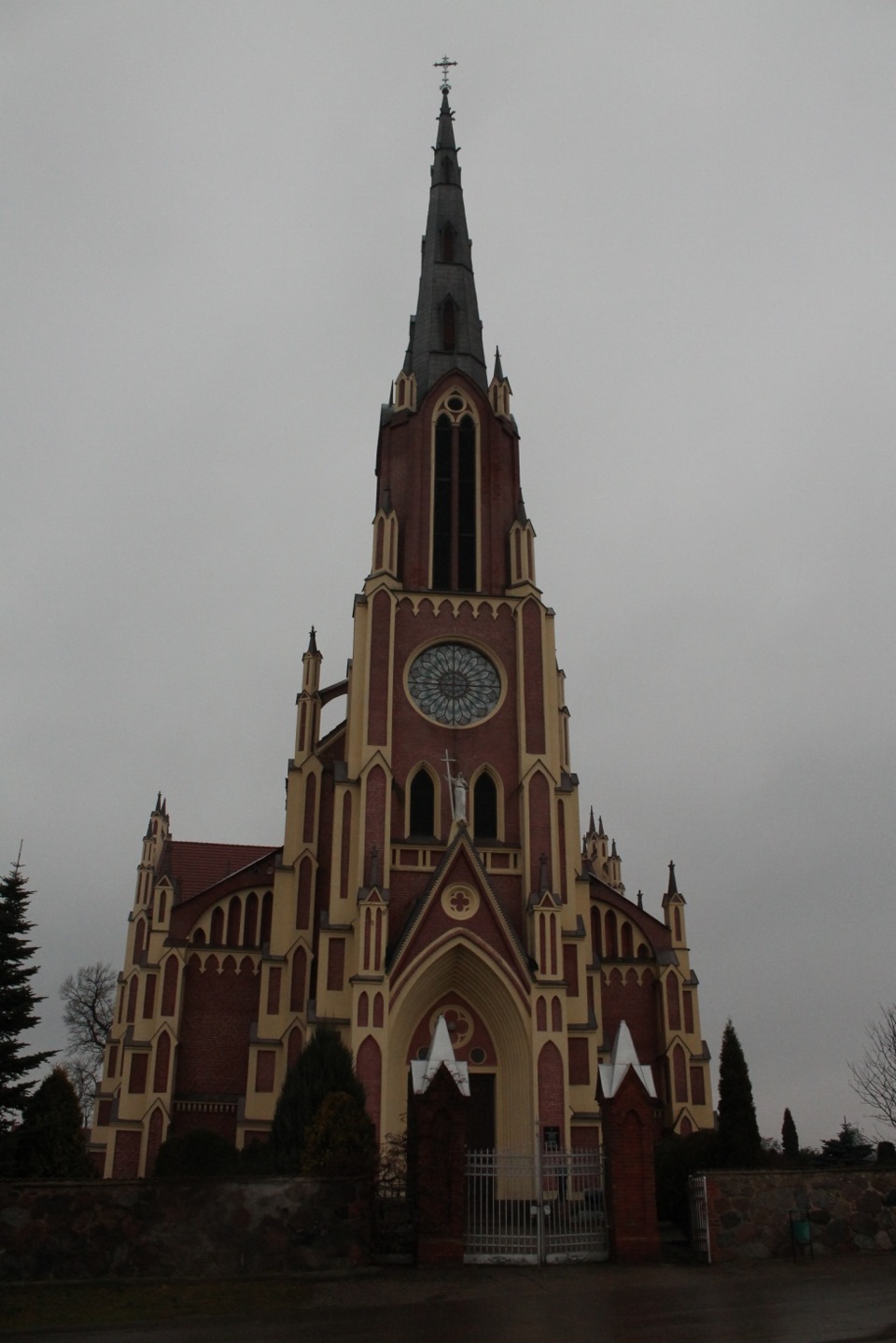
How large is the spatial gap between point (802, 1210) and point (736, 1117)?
4.14 meters

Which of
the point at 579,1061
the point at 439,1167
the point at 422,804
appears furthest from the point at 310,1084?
the point at 439,1167

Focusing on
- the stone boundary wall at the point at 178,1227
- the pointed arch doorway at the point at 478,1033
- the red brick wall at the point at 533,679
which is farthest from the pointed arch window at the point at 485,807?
the stone boundary wall at the point at 178,1227

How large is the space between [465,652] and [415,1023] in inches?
461

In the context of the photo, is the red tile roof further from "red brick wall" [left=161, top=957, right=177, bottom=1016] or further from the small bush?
the small bush

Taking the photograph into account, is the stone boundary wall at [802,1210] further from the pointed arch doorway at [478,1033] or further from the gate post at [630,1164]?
the pointed arch doorway at [478,1033]

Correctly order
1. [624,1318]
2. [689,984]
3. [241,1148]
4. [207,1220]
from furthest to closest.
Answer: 1. [689,984]
2. [241,1148]
3. [207,1220]
4. [624,1318]

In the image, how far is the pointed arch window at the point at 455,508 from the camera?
122ft

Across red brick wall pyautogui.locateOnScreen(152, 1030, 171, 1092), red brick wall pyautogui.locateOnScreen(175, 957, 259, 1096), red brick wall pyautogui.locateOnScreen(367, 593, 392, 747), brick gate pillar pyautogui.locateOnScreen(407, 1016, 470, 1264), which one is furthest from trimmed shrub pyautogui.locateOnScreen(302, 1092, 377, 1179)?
red brick wall pyautogui.locateOnScreen(367, 593, 392, 747)

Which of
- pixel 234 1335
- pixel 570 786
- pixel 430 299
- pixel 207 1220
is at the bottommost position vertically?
pixel 234 1335

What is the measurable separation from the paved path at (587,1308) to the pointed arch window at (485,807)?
1765 cm

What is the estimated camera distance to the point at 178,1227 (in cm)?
1433

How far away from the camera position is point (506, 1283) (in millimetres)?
14500

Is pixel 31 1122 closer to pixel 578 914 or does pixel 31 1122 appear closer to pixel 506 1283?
Answer: pixel 578 914

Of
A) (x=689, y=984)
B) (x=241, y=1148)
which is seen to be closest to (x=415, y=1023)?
(x=241, y=1148)
